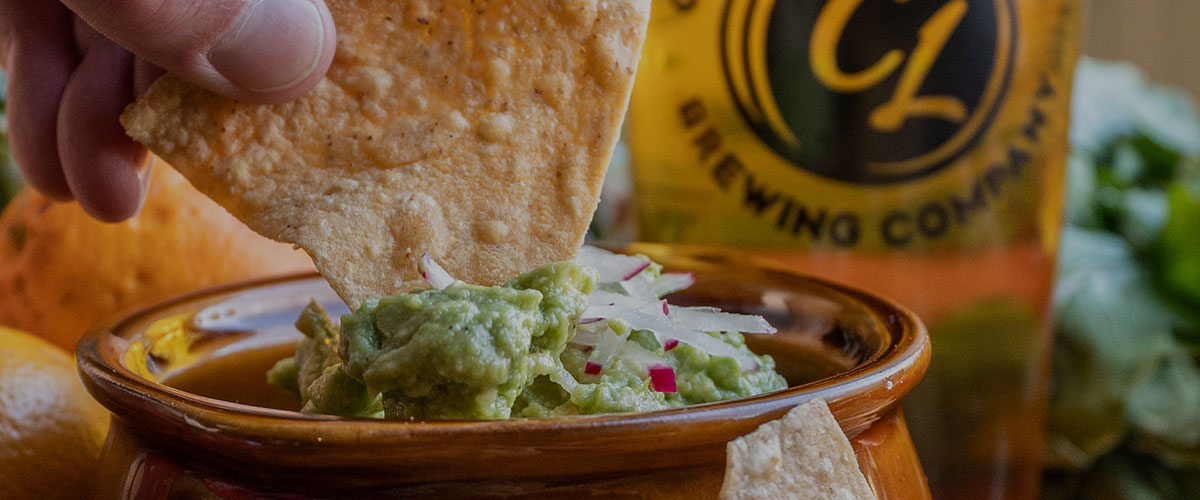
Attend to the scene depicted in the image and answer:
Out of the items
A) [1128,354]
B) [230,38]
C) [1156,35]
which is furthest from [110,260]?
[1156,35]

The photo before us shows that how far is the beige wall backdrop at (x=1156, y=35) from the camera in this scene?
4.00m

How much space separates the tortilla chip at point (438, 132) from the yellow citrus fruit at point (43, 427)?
10.7 inches

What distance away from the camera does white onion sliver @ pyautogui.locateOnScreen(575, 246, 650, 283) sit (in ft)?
3.11

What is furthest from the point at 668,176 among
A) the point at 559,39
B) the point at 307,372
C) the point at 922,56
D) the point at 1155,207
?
the point at 1155,207

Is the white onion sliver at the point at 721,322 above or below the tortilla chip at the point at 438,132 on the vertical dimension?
below

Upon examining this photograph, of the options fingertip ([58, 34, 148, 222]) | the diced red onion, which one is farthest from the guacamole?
fingertip ([58, 34, 148, 222])

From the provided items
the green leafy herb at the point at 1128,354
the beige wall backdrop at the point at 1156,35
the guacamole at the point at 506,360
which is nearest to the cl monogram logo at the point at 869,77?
the green leafy herb at the point at 1128,354

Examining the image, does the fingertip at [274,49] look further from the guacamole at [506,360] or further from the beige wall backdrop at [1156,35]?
the beige wall backdrop at [1156,35]

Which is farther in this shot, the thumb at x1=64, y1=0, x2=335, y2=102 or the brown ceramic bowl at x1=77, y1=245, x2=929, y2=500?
the thumb at x1=64, y1=0, x2=335, y2=102

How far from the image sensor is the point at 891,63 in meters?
1.47

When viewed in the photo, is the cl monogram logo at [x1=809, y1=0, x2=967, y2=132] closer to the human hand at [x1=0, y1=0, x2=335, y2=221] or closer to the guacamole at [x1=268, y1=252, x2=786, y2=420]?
the guacamole at [x1=268, y1=252, x2=786, y2=420]

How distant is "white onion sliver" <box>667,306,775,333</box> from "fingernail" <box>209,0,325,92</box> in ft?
1.14

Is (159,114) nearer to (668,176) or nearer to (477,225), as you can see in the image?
(477,225)

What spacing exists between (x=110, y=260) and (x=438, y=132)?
57cm
